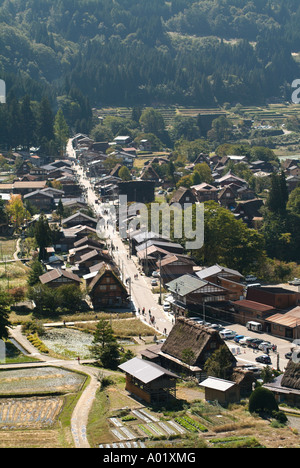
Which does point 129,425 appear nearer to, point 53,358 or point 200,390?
point 200,390

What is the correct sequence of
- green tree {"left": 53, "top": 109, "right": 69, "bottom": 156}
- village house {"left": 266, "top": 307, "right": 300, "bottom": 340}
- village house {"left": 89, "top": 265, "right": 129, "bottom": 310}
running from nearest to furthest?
village house {"left": 266, "top": 307, "right": 300, "bottom": 340}
village house {"left": 89, "top": 265, "right": 129, "bottom": 310}
green tree {"left": 53, "top": 109, "right": 69, "bottom": 156}

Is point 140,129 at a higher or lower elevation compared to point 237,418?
higher

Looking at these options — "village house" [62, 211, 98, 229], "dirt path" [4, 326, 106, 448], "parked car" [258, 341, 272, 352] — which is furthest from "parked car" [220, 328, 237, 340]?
"village house" [62, 211, 98, 229]

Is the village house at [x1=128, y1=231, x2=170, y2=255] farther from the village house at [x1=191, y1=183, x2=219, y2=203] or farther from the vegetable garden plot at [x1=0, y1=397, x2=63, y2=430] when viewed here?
the vegetable garden plot at [x1=0, y1=397, x2=63, y2=430]

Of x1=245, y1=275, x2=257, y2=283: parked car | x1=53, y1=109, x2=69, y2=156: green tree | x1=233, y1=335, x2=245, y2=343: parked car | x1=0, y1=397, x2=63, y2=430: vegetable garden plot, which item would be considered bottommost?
x1=0, y1=397, x2=63, y2=430: vegetable garden plot

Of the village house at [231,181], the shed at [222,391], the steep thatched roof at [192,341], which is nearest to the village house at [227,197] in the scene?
the village house at [231,181]

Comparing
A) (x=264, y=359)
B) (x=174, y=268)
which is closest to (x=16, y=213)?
(x=174, y=268)

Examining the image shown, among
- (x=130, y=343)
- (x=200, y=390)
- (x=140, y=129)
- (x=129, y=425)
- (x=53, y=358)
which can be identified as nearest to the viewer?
(x=129, y=425)
